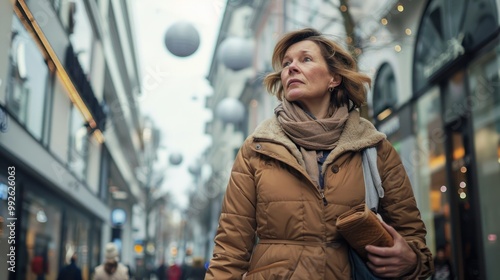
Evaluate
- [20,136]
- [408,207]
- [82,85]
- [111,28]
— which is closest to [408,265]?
[408,207]

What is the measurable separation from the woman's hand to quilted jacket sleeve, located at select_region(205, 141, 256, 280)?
Result: 0.48m

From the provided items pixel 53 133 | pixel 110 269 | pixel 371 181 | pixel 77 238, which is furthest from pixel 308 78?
pixel 77 238

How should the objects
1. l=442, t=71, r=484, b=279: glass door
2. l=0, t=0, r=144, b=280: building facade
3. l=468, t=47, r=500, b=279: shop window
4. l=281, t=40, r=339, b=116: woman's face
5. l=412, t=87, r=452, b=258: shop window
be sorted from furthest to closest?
l=412, t=87, r=452, b=258: shop window → l=442, t=71, r=484, b=279: glass door → l=468, t=47, r=500, b=279: shop window → l=0, t=0, r=144, b=280: building facade → l=281, t=40, r=339, b=116: woman's face

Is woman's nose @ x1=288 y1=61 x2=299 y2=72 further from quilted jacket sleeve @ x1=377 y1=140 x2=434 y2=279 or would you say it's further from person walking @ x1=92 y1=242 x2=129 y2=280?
person walking @ x1=92 y1=242 x2=129 y2=280

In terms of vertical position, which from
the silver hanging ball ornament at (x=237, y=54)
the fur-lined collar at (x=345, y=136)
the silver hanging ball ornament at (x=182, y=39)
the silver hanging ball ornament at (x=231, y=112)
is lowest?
the fur-lined collar at (x=345, y=136)

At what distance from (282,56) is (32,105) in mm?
9141

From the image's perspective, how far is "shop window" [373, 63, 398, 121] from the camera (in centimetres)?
1489

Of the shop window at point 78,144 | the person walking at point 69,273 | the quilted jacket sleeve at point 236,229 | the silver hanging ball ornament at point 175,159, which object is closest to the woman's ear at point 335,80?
the quilted jacket sleeve at point 236,229

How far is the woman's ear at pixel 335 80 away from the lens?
283 centimetres

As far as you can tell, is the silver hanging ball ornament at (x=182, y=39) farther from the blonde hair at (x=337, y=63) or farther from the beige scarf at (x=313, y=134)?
the beige scarf at (x=313, y=134)

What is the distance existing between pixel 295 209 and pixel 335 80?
698mm

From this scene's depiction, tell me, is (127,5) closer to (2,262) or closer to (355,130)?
(2,262)

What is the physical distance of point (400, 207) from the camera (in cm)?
258

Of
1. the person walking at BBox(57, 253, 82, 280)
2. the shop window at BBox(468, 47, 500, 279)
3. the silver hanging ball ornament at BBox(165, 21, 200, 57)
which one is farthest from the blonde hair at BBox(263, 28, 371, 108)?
the person walking at BBox(57, 253, 82, 280)
